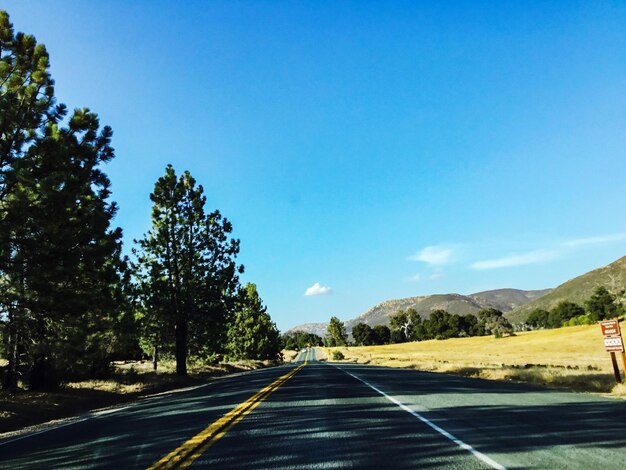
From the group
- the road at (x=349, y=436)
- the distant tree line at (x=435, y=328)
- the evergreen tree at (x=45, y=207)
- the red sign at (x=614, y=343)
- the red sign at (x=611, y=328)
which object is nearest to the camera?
the road at (x=349, y=436)

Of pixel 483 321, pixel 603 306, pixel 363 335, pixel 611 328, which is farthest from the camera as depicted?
pixel 363 335

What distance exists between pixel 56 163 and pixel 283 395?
369 inches

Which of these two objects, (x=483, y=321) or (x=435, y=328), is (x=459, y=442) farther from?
(x=435, y=328)

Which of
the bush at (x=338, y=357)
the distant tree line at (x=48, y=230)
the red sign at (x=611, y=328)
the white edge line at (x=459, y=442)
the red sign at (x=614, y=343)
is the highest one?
the distant tree line at (x=48, y=230)

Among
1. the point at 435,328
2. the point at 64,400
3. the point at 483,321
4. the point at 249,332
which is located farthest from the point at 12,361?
the point at 435,328

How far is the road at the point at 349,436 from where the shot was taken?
19.5 feet

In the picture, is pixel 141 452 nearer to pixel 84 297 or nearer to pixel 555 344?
pixel 84 297

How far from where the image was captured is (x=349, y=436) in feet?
24.7

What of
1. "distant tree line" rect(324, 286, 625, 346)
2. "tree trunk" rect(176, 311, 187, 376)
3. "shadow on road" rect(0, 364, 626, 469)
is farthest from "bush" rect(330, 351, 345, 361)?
"shadow on road" rect(0, 364, 626, 469)

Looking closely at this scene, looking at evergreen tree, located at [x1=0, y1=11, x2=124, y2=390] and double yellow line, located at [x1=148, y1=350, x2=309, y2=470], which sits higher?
evergreen tree, located at [x1=0, y1=11, x2=124, y2=390]

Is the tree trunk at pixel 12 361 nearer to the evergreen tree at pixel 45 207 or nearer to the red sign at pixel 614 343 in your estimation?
the evergreen tree at pixel 45 207

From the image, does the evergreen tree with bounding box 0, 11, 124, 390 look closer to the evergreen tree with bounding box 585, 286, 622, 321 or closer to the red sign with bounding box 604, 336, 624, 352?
the red sign with bounding box 604, 336, 624, 352

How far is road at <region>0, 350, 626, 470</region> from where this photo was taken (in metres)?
5.94

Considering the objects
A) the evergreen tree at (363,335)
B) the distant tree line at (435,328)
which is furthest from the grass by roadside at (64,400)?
the evergreen tree at (363,335)
